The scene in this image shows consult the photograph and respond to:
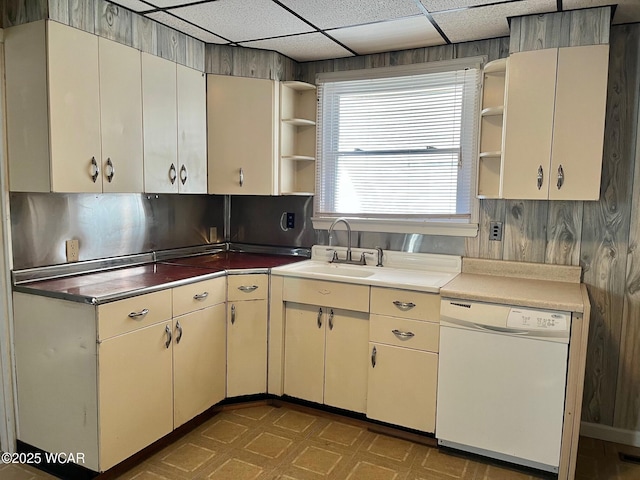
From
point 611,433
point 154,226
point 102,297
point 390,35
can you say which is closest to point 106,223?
point 154,226

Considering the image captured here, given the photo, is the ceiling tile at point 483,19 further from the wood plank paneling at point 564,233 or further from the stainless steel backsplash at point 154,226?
the stainless steel backsplash at point 154,226

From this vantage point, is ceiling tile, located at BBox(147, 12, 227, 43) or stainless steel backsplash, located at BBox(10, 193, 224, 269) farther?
ceiling tile, located at BBox(147, 12, 227, 43)

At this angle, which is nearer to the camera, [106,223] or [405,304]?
[405,304]

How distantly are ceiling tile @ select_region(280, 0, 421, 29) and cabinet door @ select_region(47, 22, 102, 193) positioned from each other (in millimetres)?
1031

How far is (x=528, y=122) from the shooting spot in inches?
101

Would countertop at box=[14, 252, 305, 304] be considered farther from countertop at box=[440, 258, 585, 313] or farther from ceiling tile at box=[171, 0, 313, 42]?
ceiling tile at box=[171, 0, 313, 42]

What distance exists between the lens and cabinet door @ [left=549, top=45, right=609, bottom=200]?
2414 millimetres

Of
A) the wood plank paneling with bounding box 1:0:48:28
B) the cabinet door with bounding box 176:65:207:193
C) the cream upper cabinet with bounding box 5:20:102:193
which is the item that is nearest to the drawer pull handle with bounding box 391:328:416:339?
the cabinet door with bounding box 176:65:207:193

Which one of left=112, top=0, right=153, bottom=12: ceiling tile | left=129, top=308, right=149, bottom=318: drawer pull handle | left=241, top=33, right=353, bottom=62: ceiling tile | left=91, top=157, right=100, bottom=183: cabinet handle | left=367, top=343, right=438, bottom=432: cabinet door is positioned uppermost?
left=241, top=33, right=353, bottom=62: ceiling tile

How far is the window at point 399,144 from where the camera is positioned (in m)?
3.07

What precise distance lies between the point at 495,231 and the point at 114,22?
8.15 ft

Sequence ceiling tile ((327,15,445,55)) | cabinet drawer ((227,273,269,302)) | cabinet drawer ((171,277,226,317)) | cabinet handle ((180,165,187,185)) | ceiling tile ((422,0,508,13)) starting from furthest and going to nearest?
cabinet handle ((180,165,187,185)) → cabinet drawer ((227,273,269,302)) → ceiling tile ((327,15,445,55)) → cabinet drawer ((171,277,226,317)) → ceiling tile ((422,0,508,13))

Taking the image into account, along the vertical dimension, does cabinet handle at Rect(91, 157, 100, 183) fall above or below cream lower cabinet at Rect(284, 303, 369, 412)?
above

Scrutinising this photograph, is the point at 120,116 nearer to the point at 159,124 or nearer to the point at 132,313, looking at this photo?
the point at 159,124
